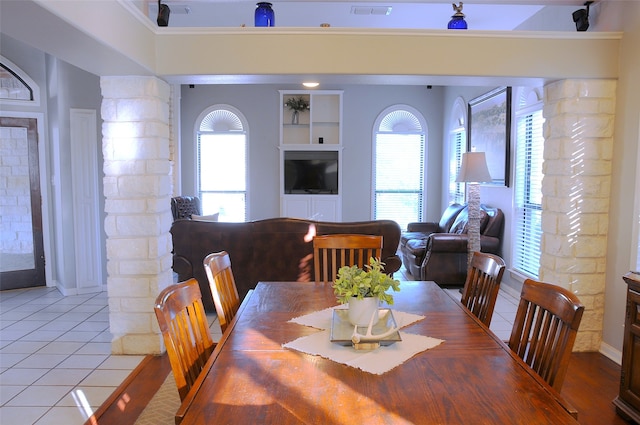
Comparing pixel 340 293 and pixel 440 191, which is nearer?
pixel 340 293

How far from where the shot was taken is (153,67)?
124 inches

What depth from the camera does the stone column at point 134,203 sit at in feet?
10.7

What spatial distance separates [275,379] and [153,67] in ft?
8.33

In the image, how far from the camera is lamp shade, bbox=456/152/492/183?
4.95m

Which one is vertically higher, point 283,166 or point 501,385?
point 283,166

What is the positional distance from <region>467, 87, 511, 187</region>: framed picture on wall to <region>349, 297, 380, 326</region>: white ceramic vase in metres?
3.94

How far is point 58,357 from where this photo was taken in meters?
3.36

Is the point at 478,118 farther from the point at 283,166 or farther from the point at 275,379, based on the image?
the point at 275,379

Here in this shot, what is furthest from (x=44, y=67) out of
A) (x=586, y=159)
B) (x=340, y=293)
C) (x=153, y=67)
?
(x=586, y=159)

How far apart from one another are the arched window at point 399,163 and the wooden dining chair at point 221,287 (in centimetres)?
593

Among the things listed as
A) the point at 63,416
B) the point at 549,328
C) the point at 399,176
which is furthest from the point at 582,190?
the point at 399,176

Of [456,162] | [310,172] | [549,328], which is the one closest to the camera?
[549,328]

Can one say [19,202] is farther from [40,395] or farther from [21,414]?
[21,414]

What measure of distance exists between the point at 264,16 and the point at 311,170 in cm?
457
